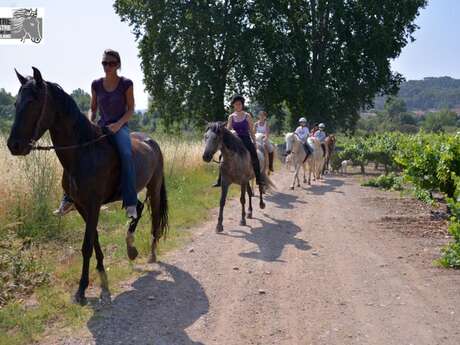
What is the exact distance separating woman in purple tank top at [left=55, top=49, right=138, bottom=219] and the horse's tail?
1.32 m

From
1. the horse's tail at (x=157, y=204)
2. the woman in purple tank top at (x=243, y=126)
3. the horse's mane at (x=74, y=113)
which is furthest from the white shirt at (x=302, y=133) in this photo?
the horse's mane at (x=74, y=113)

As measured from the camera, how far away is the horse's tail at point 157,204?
752 cm

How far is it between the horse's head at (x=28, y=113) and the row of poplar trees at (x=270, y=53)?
87.2ft

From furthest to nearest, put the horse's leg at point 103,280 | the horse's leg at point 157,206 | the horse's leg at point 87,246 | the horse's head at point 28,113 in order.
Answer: the horse's leg at point 157,206 → the horse's leg at point 103,280 → the horse's leg at point 87,246 → the horse's head at point 28,113

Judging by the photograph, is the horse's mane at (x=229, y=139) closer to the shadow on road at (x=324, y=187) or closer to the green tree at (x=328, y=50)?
the shadow on road at (x=324, y=187)

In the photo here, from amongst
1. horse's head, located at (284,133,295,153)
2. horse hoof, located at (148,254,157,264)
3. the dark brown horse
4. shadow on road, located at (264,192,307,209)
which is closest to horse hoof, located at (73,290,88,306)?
the dark brown horse

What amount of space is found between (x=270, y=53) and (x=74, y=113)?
1189 inches

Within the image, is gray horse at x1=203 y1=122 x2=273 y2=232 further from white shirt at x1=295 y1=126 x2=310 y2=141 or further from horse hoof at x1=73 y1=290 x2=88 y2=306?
white shirt at x1=295 y1=126 x2=310 y2=141

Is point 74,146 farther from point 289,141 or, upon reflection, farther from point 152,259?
point 289,141

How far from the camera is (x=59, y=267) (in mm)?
6527

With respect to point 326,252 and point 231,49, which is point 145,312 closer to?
point 326,252

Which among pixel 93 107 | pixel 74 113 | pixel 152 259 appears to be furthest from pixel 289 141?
pixel 74 113

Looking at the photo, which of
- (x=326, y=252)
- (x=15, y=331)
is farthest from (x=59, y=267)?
(x=326, y=252)

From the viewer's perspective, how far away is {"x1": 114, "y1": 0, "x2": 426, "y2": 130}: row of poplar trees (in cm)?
3139
